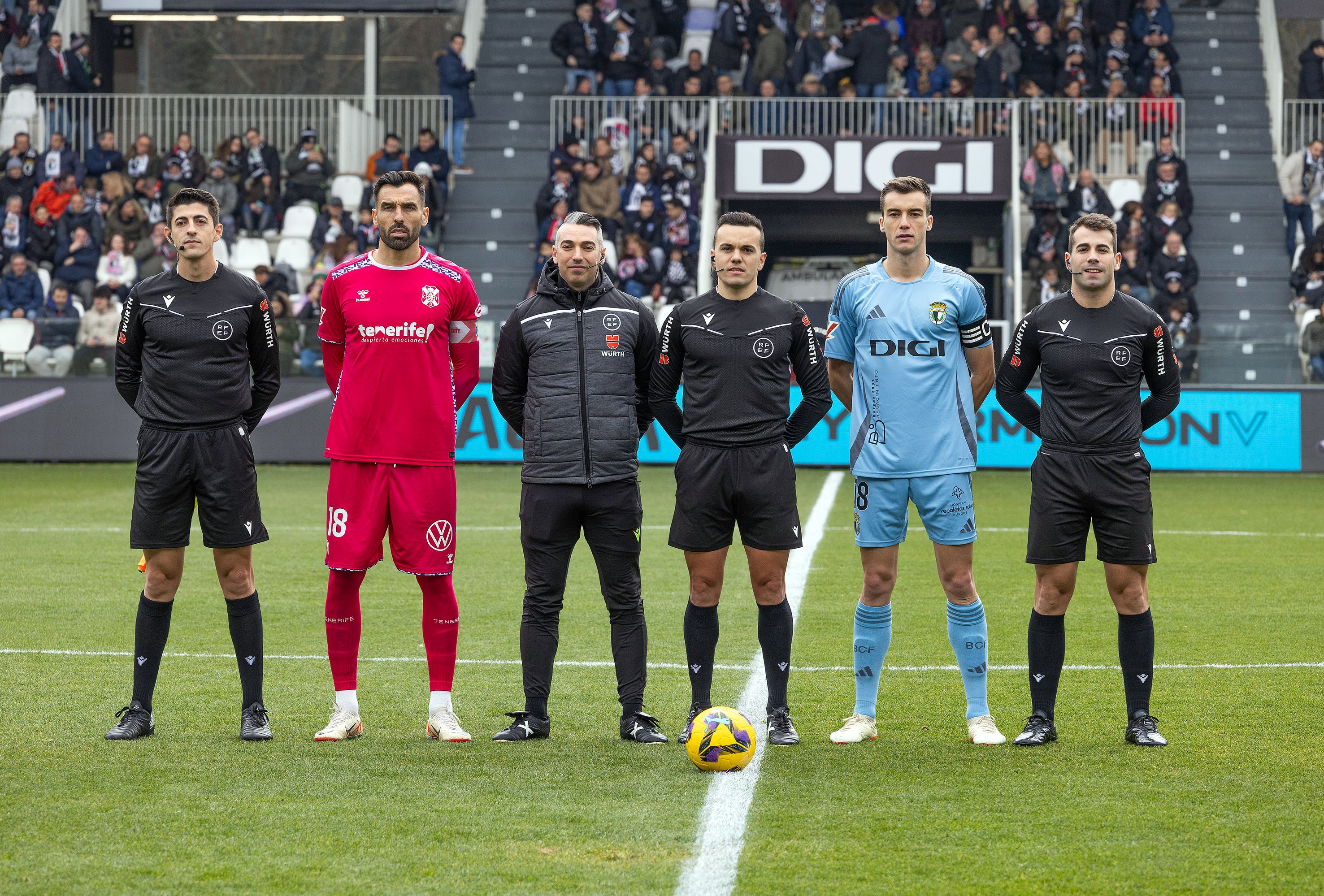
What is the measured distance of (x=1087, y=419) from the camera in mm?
5582

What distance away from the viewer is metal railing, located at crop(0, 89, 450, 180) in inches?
899

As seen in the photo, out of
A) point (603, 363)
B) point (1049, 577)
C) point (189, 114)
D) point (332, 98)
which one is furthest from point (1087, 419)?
point (189, 114)

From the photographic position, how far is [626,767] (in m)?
5.14

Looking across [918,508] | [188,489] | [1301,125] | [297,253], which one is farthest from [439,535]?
[1301,125]

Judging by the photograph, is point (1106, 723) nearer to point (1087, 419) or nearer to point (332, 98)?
point (1087, 419)

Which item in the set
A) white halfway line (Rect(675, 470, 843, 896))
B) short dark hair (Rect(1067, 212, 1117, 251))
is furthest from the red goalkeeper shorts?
short dark hair (Rect(1067, 212, 1117, 251))

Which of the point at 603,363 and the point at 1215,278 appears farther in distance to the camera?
the point at 1215,278

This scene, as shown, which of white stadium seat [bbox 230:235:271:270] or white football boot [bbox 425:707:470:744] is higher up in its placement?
white stadium seat [bbox 230:235:271:270]

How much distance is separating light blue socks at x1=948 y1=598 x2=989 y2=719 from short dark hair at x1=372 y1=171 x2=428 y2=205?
7.62ft

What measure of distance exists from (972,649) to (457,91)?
18.8m

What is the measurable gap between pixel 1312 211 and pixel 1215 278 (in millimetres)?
1598

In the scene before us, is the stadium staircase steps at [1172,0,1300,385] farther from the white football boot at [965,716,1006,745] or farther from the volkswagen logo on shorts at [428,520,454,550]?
the volkswagen logo on shorts at [428,520,454,550]

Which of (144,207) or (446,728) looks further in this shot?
(144,207)

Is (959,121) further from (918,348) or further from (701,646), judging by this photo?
(701,646)
